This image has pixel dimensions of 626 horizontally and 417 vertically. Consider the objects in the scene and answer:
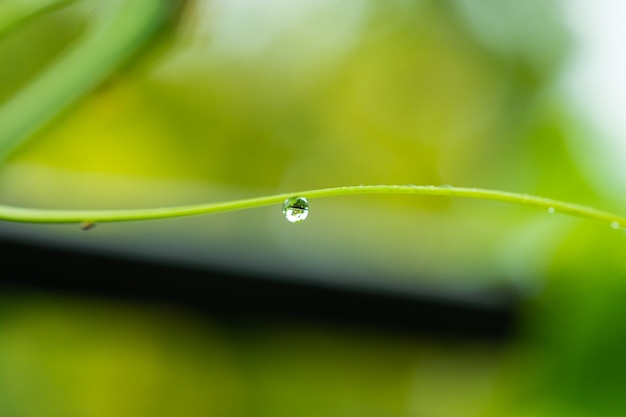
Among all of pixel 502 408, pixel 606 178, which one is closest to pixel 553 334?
pixel 502 408

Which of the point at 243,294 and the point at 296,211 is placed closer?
the point at 296,211

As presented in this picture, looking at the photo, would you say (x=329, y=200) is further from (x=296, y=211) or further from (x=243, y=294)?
(x=296, y=211)

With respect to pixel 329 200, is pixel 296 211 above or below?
below

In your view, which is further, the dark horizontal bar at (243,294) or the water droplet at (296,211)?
the dark horizontal bar at (243,294)

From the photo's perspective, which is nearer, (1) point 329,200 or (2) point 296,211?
(2) point 296,211

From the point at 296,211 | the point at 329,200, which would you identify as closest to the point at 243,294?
the point at 329,200

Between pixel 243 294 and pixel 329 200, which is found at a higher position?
pixel 329 200

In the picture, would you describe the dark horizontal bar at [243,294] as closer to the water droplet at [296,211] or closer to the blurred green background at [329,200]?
the blurred green background at [329,200]

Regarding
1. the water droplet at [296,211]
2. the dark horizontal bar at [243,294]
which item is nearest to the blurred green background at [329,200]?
the dark horizontal bar at [243,294]
